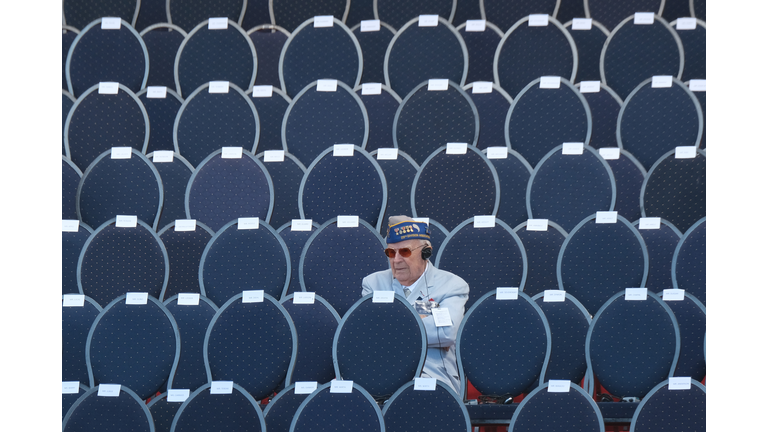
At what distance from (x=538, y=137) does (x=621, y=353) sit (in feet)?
3.98

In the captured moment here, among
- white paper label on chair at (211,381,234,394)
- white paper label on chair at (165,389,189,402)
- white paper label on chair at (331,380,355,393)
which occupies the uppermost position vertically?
white paper label on chair at (331,380,355,393)

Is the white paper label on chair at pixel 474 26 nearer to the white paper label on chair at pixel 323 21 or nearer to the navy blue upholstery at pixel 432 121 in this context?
the navy blue upholstery at pixel 432 121

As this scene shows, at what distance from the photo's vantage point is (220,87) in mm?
3596

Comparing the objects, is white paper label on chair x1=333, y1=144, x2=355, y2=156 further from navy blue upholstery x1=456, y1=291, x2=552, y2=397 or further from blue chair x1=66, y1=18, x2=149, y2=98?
blue chair x1=66, y1=18, x2=149, y2=98

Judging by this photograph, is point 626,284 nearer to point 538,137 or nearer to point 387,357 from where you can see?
point 538,137

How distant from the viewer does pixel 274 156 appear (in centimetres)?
350

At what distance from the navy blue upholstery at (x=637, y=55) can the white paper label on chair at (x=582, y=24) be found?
0.50ft

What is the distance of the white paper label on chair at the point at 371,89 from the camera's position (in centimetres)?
365

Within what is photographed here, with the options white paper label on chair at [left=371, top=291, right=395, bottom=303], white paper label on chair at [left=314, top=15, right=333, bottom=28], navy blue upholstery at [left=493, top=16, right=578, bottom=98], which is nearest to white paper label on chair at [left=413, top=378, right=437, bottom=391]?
white paper label on chair at [left=371, top=291, right=395, bottom=303]

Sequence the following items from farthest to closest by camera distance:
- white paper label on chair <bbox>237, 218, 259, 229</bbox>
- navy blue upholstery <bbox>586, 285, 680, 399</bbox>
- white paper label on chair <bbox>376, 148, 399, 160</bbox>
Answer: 1. white paper label on chair <bbox>376, 148, 399, 160</bbox>
2. white paper label on chair <bbox>237, 218, 259, 229</bbox>
3. navy blue upholstery <bbox>586, 285, 680, 399</bbox>

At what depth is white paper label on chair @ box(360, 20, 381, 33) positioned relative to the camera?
380 cm

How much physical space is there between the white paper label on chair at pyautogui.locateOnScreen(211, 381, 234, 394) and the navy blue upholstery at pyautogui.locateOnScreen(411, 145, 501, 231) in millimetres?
1213

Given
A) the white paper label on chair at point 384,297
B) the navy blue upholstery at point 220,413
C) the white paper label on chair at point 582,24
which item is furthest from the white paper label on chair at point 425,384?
the white paper label on chair at point 582,24
